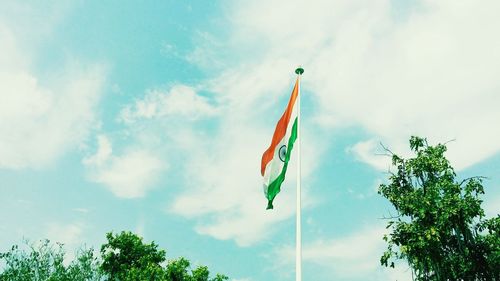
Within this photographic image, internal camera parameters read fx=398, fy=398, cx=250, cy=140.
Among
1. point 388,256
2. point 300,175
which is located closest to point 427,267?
point 388,256

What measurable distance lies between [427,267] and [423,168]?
548cm

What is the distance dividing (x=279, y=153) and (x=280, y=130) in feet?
3.25

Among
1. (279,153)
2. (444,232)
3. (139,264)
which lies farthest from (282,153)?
(139,264)

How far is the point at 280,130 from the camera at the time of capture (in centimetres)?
1263

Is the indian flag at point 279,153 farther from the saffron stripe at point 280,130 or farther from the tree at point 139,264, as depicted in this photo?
the tree at point 139,264

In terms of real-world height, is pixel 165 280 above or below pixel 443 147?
below

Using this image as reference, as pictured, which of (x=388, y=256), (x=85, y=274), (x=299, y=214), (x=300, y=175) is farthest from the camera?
(x=85, y=274)

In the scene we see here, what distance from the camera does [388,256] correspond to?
72.6 ft

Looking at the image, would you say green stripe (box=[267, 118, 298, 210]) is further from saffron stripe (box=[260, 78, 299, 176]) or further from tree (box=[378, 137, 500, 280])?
tree (box=[378, 137, 500, 280])

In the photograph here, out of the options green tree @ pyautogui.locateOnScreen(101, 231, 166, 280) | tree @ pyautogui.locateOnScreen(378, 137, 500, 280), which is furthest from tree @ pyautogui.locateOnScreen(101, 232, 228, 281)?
tree @ pyautogui.locateOnScreen(378, 137, 500, 280)

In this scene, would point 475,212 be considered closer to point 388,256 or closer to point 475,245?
point 475,245

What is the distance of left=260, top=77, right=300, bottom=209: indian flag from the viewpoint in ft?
37.8

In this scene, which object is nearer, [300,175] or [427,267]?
[300,175]

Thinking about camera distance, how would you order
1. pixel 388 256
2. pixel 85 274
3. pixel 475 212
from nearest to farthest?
pixel 475 212, pixel 388 256, pixel 85 274
